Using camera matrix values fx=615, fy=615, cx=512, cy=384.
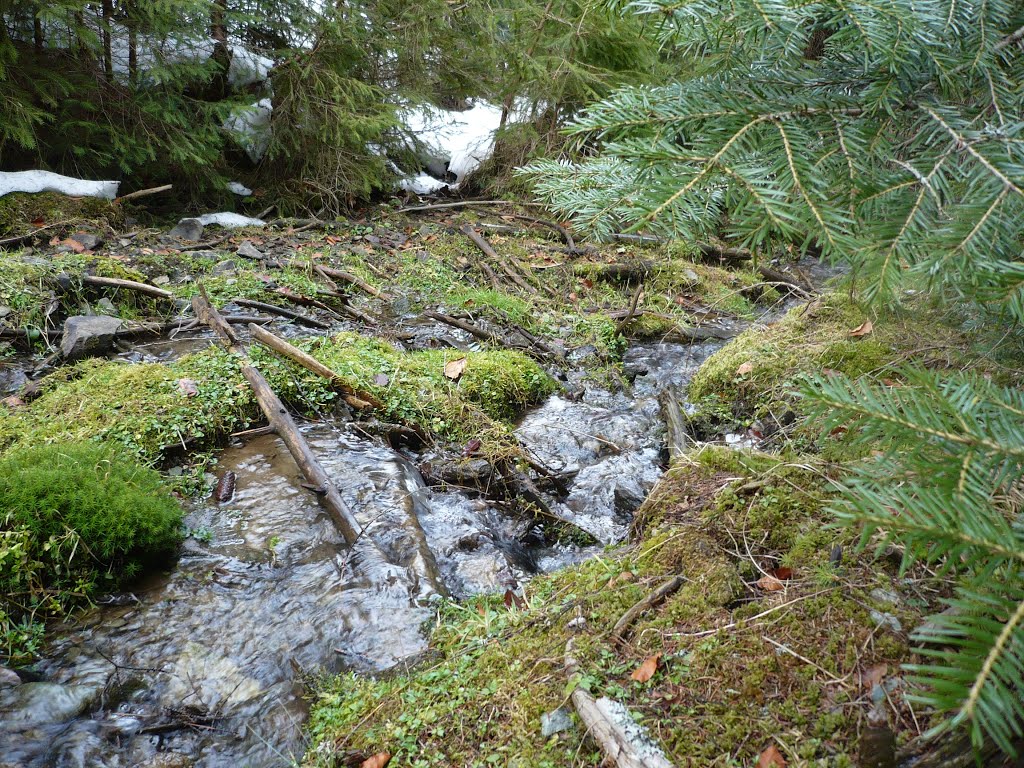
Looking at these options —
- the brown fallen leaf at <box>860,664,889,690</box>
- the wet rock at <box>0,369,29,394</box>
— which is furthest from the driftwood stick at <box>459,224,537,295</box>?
the brown fallen leaf at <box>860,664,889,690</box>

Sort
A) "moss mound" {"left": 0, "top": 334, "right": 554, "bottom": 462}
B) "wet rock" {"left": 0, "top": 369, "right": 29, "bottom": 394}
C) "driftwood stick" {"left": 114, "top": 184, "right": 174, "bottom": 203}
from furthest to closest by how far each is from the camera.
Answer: "driftwood stick" {"left": 114, "top": 184, "right": 174, "bottom": 203}, "wet rock" {"left": 0, "top": 369, "right": 29, "bottom": 394}, "moss mound" {"left": 0, "top": 334, "right": 554, "bottom": 462}

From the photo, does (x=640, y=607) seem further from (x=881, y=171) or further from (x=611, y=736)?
(x=881, y=171)

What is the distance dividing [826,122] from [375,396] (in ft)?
12.4

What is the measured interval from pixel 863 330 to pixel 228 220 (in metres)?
8.06

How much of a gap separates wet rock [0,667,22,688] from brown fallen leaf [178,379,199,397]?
6.73ft

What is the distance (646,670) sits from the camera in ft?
6.19

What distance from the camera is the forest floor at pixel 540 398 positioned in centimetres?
178

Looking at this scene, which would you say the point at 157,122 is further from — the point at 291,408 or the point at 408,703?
the point at 408,703

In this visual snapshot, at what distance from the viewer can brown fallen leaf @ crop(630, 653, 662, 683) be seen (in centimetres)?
187

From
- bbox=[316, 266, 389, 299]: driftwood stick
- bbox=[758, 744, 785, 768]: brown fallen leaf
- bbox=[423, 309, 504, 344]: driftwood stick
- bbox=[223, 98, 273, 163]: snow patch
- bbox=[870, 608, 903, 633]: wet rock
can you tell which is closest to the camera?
bbox=[758, 744, 785, 768]: brown fallen leaf

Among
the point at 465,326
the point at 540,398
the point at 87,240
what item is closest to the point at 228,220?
the point at 87,240

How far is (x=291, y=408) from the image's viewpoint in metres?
4.64

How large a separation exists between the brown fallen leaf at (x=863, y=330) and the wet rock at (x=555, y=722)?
12.3 feet

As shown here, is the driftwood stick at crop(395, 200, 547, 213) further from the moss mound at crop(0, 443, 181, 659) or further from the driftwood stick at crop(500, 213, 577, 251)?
the moss mound at crop(0, 443, 181, 659)
